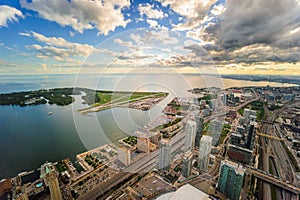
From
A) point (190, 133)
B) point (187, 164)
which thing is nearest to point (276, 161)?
point (190, 133)

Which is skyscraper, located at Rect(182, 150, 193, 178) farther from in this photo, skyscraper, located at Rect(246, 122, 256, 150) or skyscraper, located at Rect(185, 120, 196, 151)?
skyscraper, located at Rect(246, 122, 256, 150)

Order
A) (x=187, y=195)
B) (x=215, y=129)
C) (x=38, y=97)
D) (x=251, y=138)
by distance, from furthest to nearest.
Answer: (x=38, y=97)
(x=215, y=129)
(x=251, y=138)
(x=187, y=195)

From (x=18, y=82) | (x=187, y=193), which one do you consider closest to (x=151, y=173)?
(x=187, y=193)

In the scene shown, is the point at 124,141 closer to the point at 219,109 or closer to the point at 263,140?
the point at 219,109

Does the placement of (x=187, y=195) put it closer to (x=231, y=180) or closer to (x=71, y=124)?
(x=231, y=180)

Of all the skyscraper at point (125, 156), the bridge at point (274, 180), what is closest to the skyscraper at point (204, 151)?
the bridge at point (274, 180)
